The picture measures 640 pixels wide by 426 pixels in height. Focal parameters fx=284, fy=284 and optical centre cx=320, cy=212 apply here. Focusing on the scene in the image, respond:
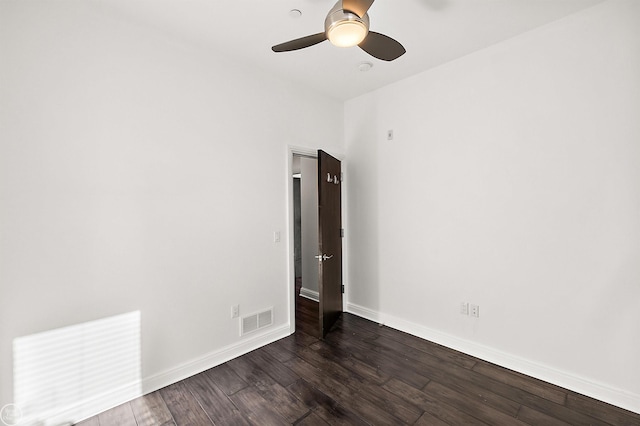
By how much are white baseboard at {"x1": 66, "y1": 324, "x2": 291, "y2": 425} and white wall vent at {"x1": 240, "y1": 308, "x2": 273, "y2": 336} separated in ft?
0.28

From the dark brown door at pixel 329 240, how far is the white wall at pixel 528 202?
578 millimetres

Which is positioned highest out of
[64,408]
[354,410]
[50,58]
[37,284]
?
[50,58]

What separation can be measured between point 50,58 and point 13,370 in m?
1.99

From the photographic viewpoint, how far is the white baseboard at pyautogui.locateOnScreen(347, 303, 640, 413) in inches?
81.7

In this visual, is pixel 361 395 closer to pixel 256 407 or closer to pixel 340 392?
pixel 340 392

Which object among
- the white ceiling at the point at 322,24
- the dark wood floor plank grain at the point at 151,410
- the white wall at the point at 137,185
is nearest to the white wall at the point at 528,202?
the white ceiling at the point at 322,24

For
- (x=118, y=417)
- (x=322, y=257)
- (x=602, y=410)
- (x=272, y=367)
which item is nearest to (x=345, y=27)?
(x=322, y=257)

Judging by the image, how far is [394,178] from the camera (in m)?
3.45

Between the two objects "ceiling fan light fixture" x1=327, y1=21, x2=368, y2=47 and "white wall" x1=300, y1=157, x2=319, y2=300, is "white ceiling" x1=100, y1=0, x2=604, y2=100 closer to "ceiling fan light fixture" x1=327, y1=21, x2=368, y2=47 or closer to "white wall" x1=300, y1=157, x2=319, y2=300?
"ceiling fan light fixture" x1=327, y1=21, x2=368, y2=47

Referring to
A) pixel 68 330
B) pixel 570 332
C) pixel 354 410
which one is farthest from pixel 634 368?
pixel 68 330

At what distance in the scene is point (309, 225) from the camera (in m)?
4.72

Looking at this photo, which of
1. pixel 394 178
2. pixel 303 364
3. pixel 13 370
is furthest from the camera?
pixel 394 178

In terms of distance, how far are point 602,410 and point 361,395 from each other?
171 centimetres

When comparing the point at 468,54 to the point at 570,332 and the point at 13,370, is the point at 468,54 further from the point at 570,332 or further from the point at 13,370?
the point at 13,370
